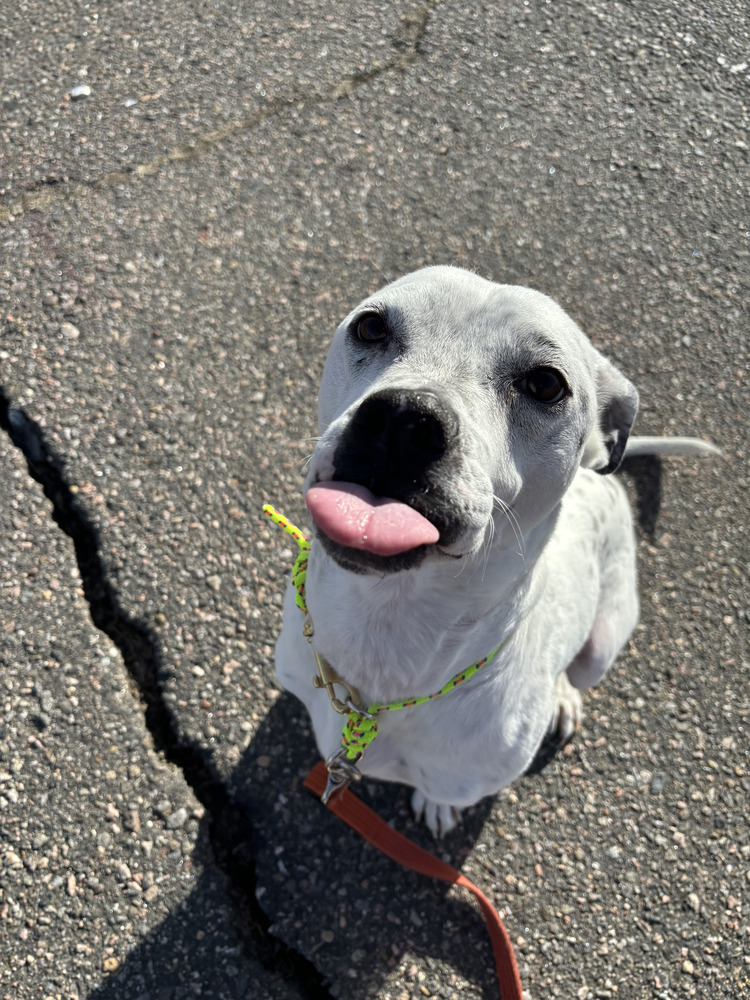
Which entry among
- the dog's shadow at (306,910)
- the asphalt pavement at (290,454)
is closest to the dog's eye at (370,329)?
the asphalt pavement at (290,454)

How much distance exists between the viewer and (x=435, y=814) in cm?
313

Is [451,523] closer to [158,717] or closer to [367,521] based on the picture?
[367,521]

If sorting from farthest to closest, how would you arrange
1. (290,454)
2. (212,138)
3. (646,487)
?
(212,138), (646,487), (290,454)

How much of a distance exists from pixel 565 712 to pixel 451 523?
1.95 metres

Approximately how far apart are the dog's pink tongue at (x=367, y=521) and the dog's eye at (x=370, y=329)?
1.95ft

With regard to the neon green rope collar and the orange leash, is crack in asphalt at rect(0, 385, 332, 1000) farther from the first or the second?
the neon green rope collar

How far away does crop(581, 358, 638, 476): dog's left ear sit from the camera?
2475 mm

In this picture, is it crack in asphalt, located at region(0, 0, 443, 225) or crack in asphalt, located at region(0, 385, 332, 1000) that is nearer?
crack in asphalt, located at region(0, 385, 332, 1000)

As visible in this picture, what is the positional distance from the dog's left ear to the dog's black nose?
0.82m

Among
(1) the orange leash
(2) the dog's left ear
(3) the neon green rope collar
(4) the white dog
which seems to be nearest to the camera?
(4) the white dog

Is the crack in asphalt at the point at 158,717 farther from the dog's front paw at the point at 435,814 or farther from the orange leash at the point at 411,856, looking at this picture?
the dog's front paw at the point at 435,814

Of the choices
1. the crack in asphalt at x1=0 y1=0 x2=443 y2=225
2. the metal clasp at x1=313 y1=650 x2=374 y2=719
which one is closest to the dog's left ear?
the metal clasp at x1=313 y1=650 x2=374 y2=719

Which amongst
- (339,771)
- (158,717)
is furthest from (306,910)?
(158,717)

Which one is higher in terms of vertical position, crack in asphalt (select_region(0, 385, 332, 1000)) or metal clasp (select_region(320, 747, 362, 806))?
metal clasp (select_region(320, 747, 362, 806))
